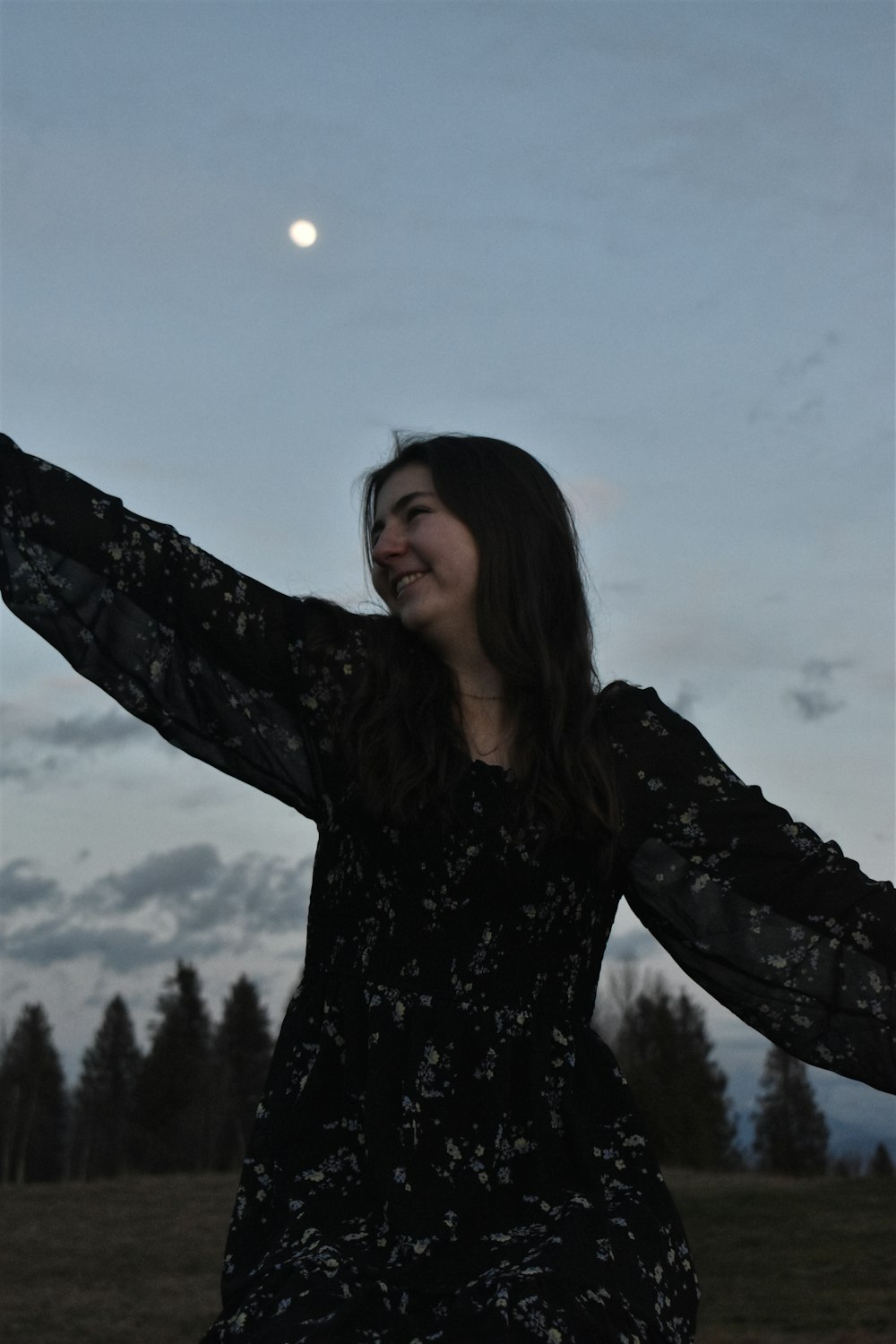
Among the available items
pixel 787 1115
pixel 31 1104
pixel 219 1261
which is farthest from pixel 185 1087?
pixel 219 1261

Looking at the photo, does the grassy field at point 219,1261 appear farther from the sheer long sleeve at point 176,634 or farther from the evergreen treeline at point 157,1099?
the evergreen treeline at point 157,1099

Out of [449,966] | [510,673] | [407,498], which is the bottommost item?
[449,966]

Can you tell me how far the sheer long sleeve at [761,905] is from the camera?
2961 mm

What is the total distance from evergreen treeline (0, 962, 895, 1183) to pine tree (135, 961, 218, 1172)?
34mm

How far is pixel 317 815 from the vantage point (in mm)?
3068

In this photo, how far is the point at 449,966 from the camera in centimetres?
283

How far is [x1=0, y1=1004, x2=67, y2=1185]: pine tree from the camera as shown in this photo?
40.3 meters

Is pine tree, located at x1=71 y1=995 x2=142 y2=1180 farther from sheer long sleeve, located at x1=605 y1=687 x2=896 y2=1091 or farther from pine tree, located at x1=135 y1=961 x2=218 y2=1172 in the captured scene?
sheer long sleeve, located at x1=605 y1=687 x2=896 y2=1091

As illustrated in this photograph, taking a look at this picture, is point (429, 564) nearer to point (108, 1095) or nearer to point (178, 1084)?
point (178, 1084)

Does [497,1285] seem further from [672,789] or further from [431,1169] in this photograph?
[672,789]

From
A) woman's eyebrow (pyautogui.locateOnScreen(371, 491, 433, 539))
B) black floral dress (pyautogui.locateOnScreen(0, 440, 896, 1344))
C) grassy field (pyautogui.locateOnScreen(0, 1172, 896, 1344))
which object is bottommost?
grassy field (pyautogui.locateOnScreen(0, 1172, 896, 1344))

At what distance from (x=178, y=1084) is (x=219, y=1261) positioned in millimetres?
29454

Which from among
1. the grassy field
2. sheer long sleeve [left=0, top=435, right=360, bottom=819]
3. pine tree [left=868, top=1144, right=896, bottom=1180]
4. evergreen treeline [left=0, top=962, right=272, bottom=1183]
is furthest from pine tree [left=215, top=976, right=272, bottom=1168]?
sheer long sleeve [left=0, top=435, right=360, bottom=819]

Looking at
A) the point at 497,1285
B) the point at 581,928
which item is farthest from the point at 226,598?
the point at 497,1285
